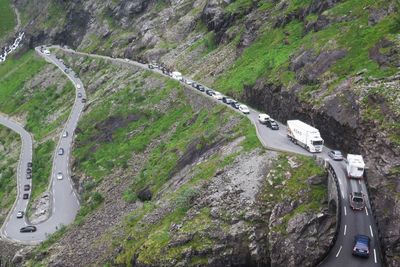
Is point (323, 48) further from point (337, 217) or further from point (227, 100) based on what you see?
point (337, 217)

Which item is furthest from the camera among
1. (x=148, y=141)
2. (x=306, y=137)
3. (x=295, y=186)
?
(x=148, y=141)

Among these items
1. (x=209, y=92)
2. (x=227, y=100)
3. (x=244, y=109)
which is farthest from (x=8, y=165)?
(x=244, y=109)

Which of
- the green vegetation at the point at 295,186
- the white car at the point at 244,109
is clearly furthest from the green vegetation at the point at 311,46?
the green vegetation at the point at 295,186

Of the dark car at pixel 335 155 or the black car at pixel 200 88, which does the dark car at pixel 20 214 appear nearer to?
the black car at pixel 200 88

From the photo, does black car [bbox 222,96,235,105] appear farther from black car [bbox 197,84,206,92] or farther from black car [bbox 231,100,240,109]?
black car [bbox 197,84,206,92]

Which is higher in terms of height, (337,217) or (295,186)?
(295,186)

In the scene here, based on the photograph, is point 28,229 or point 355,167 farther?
point 28,229

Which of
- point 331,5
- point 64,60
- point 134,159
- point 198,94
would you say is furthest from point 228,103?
point 64,60

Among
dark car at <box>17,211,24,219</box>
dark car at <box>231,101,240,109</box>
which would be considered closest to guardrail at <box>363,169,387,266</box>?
dark car at <box>231,101,240,109</box>
